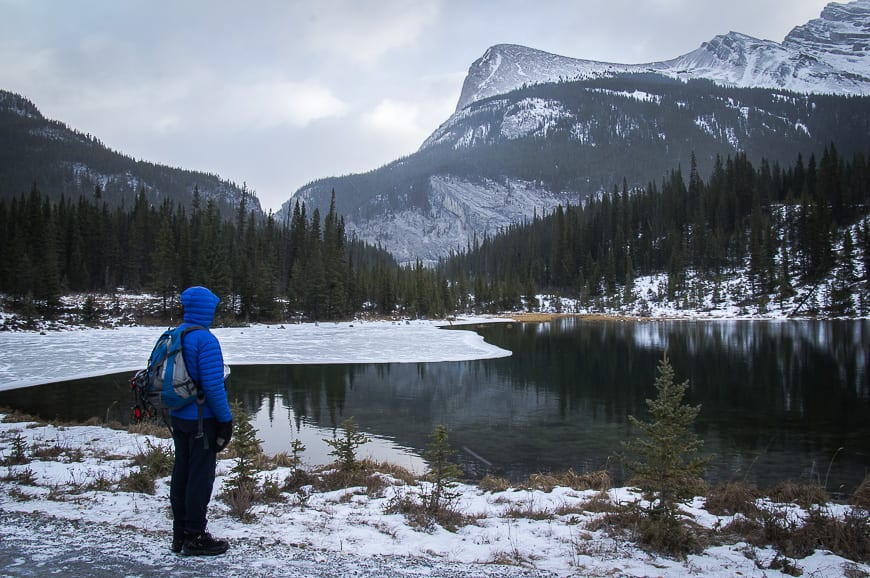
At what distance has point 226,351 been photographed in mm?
35281

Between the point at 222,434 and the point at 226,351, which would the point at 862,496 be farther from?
the point at 226,351

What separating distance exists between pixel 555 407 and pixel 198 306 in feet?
54.0

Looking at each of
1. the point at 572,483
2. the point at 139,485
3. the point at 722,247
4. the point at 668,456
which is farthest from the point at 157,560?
the point at 722,247

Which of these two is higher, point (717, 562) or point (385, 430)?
point (717, 562)

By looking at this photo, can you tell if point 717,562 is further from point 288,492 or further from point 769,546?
point 288,492

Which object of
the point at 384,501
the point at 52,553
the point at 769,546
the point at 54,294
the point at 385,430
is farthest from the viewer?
the point at 54,294

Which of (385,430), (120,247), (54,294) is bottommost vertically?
(385,430)

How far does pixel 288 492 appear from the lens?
25.1 ft

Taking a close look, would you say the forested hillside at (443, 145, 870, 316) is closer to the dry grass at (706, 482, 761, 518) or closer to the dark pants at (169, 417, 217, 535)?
the dry grass at (706, 482, 761, 518)

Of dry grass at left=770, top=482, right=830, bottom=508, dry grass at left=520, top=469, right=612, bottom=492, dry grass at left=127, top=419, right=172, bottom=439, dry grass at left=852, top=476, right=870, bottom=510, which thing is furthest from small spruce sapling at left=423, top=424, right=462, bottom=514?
dry grass at left=127, top=419, right=172, bottom=439

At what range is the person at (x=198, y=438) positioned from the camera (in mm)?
4668

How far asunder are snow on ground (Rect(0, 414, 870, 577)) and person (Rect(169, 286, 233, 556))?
0.69ft

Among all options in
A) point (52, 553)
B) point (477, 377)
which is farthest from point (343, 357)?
point (52, 553)

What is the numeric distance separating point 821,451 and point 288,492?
541 inches
